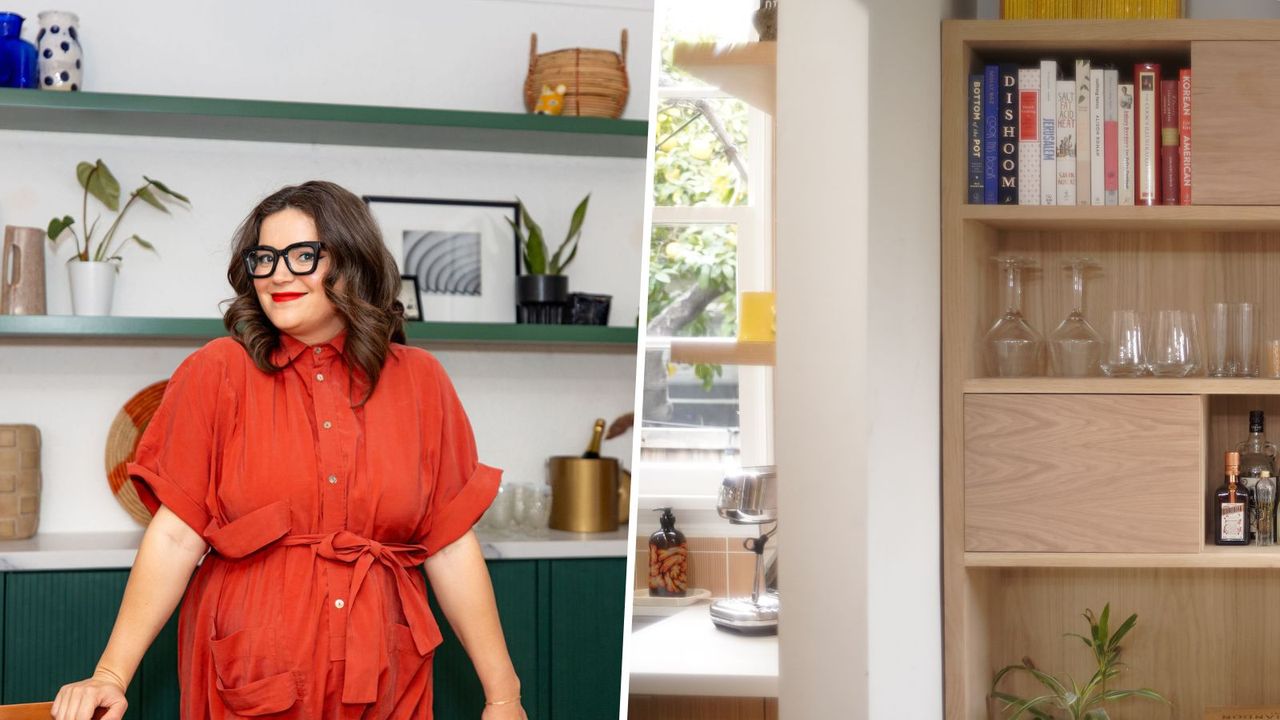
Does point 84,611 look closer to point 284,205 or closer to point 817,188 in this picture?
point 284,205

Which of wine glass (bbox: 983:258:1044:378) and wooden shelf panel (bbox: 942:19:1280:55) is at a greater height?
wooden shelf panel (bbox: 942:19:1280:55)

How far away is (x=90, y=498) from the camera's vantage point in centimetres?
254

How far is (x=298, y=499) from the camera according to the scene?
64.7 inches

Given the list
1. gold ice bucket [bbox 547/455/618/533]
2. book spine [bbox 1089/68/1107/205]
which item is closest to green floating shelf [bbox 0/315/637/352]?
gold ice bucket [bbox 547/455/618/533]

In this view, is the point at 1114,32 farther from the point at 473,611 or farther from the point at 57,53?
the point at 57,53

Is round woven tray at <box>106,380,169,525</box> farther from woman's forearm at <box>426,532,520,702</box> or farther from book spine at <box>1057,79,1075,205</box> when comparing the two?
book spine at <box>1057,79,1075,205</box>

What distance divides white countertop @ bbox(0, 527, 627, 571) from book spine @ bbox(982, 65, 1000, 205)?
107 cm

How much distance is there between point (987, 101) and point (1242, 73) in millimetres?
478

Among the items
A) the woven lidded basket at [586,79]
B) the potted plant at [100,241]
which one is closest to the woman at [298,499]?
the potted plant at [100,241]

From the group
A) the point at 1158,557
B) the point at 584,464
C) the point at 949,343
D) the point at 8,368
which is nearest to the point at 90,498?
the point at 8,368

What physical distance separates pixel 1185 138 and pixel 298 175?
1932 mm

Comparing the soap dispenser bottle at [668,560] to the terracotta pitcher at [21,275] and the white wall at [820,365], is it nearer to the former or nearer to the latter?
the white wall at [820,365]

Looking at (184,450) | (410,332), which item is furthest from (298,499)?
(410,332)

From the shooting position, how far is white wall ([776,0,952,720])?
Answer: 1110 mm
